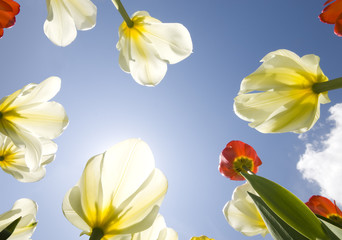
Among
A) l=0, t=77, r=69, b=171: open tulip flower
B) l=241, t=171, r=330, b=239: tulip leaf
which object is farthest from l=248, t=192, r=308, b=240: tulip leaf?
l=0, t=77, r=69, b=171: open tulip flower

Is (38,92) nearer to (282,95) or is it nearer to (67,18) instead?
(67,18)

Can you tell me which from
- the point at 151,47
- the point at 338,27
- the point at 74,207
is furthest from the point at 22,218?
the point at 338,27

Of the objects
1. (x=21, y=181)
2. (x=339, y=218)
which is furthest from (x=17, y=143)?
(x=339, y=218)

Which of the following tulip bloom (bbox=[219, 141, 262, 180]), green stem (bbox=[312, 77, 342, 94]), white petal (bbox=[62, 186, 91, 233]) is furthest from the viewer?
tulip bloom (bbox=[219, 141, 262, 180])

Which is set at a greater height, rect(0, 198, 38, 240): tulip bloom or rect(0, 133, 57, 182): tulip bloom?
rect(0, 133, 57, 182): tulip bloom

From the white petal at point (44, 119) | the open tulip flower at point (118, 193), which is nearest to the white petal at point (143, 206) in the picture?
the open tulip flower at point (118, 193)

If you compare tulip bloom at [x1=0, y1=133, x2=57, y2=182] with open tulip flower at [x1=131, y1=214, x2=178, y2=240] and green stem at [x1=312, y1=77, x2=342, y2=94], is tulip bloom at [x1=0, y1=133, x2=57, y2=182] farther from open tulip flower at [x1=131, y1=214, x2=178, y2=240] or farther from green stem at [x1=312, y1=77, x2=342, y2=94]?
green stem at [x1=312, y1=77, x2=342, y2=94]
